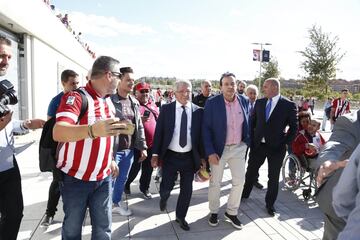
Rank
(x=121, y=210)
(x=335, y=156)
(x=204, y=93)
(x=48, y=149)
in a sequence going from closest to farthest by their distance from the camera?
1. (x=335, y=156)
2. (x=48, y=149)
3. (x=121, y=210)
4. (x=204, y=93)

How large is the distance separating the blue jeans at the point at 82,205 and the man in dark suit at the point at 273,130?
9.02 ft

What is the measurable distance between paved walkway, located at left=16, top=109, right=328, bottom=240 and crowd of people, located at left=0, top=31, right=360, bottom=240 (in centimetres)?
15

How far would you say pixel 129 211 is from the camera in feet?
14.7

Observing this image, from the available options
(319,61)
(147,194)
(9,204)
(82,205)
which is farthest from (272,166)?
(319,61)

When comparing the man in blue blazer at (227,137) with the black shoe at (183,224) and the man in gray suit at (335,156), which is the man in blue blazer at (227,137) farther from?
the man in gray suit at (335,156)

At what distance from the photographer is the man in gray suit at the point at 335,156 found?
181cm

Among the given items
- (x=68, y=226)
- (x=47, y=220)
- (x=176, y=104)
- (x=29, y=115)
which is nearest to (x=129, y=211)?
(x=47, y=220)

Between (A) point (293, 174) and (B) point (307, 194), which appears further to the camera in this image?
(A) point (293, 174)

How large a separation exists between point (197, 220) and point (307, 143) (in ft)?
7.66

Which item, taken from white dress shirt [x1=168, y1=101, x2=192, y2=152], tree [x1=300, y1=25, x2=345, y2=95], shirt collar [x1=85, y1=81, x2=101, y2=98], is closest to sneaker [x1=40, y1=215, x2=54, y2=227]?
white dress shirt [x1=168, y1=101, x2=192, y2=152]

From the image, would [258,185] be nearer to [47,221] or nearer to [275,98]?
[275,98]

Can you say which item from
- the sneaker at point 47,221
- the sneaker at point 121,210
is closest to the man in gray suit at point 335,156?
the sneaker at point 121,210

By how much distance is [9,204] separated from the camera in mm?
2682

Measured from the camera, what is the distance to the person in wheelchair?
17.4 ft
